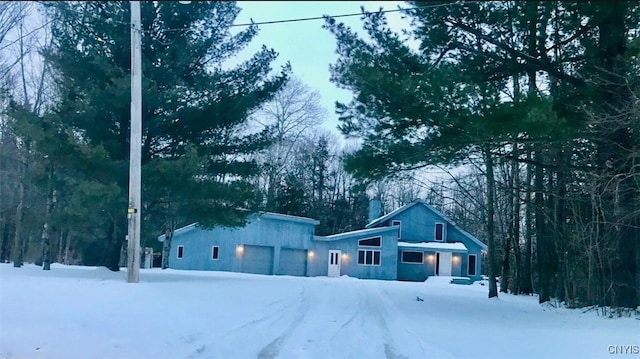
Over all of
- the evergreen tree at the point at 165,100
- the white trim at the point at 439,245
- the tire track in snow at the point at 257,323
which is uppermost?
the evergreen tree at the point at 165,100

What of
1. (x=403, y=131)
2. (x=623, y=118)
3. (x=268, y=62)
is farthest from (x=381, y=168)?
(x=268, y=62)

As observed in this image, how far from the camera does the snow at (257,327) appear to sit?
7.98 meters

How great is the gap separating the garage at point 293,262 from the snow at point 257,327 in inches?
961

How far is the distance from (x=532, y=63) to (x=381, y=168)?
406cm

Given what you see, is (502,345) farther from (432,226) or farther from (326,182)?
(326,182)

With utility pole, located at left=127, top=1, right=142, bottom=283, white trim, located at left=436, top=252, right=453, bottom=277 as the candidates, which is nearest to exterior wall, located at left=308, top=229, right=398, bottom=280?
white trim, located at left=436, top=252, right=453, bottom=277

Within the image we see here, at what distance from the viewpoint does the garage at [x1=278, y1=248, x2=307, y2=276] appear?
39.2 m

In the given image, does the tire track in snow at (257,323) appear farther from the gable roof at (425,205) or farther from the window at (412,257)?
the gable roof at (425,205)

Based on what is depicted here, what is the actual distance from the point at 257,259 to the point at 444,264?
12.3 metres

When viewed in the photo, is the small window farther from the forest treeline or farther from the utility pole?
the utility pole

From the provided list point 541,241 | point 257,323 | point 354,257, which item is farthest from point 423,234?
point 257,323

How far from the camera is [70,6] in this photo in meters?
14.9

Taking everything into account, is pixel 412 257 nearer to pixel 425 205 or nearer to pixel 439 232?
pixel 439 232

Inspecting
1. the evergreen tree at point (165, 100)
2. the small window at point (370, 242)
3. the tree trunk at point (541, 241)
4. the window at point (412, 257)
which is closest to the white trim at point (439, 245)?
the window at point (412, 257)
